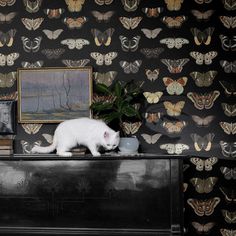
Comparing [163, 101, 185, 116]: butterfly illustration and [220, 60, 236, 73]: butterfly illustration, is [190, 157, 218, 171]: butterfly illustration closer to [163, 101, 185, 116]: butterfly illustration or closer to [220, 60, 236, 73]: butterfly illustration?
[163, 101, 185, 116]: butterfly illustration

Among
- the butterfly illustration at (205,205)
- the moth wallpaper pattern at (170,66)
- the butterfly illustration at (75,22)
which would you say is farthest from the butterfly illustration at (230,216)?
the butterfly illustration at (75,22)

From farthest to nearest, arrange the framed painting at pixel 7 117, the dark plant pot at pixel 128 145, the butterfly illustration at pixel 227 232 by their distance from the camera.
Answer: the framed painting at pixel 7 117 → the butterfly illustration at pixel 227 232 → the dark plant pot at pixel 128 145

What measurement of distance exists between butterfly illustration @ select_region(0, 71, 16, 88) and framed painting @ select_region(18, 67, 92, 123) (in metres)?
0.08

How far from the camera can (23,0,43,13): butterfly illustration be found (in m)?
3.75

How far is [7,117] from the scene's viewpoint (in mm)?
3678

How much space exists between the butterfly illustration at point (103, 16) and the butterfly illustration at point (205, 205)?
67.6 inches

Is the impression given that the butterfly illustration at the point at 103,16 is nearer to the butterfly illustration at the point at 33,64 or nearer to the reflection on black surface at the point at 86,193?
the butterfly illustration at the point at 33,64

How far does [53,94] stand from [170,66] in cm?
103

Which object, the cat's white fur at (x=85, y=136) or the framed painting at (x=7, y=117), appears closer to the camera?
the cat's white fur at (x=85, y=136)

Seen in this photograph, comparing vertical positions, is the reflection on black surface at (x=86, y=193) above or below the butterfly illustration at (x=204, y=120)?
below

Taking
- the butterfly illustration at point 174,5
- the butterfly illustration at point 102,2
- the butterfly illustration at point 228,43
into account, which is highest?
the butterfly illustration at point 102,2

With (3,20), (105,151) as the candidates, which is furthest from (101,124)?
(3,20)

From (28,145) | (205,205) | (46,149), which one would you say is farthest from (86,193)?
(205,205)

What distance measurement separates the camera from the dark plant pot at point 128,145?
3.38m
